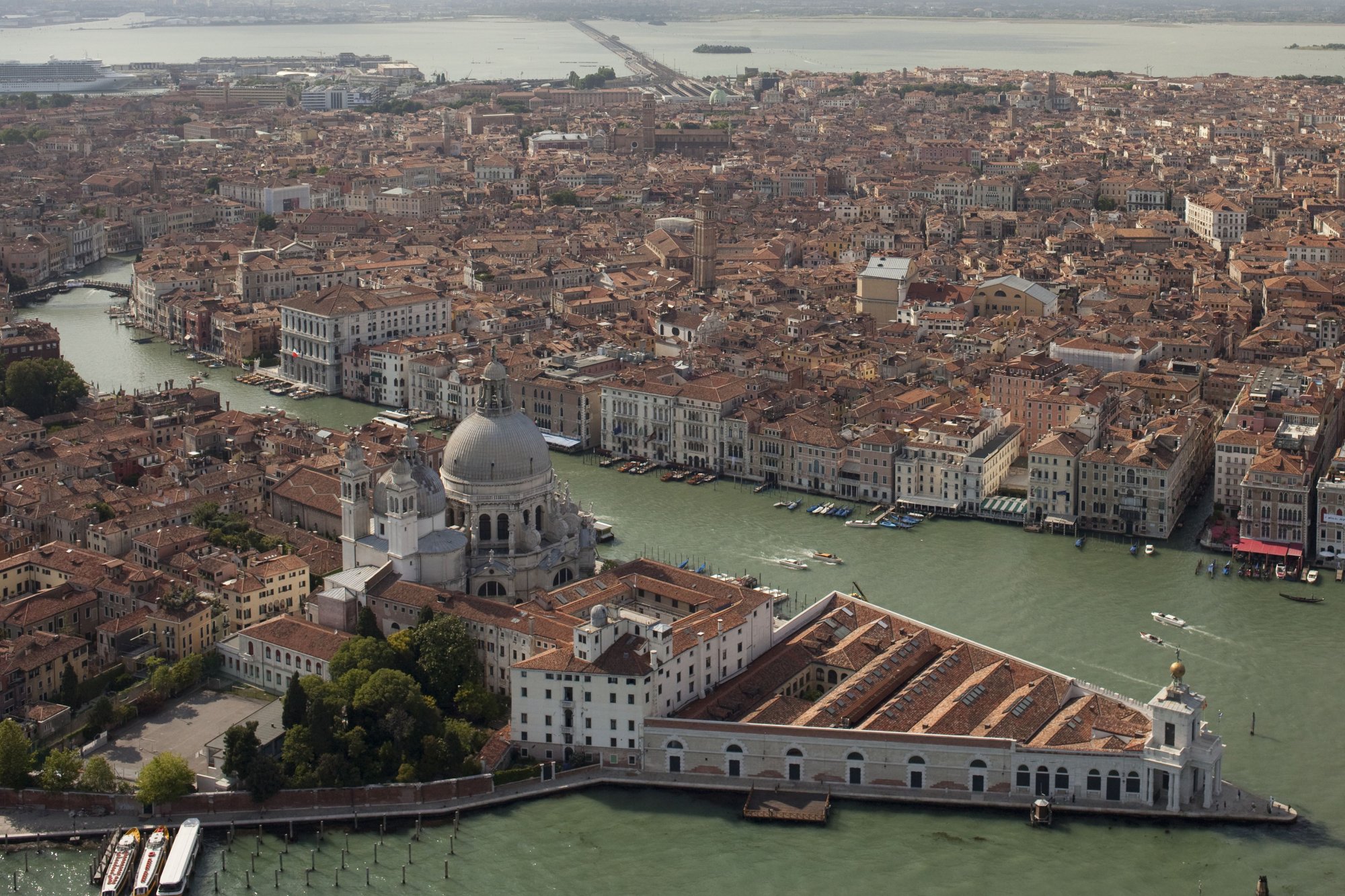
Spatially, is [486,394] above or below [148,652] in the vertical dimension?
above

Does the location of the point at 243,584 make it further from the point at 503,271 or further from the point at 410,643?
the point at 503,271

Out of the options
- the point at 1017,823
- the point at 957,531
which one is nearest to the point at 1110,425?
the point at 957,531

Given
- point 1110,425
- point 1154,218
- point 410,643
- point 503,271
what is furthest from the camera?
point 1154,218

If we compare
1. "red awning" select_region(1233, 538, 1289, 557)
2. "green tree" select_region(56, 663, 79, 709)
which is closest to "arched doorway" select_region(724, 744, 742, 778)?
"green tree" select_region(56, 663, 79, 709)

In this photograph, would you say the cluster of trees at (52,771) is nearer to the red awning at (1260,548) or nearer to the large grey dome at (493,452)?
the large grey dome at (493,452)

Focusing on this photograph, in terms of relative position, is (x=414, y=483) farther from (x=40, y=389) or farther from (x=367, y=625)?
(x=40, y=389)

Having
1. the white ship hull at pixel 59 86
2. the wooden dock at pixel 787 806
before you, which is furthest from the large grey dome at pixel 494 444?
the white ship hull at pixel 59 86
